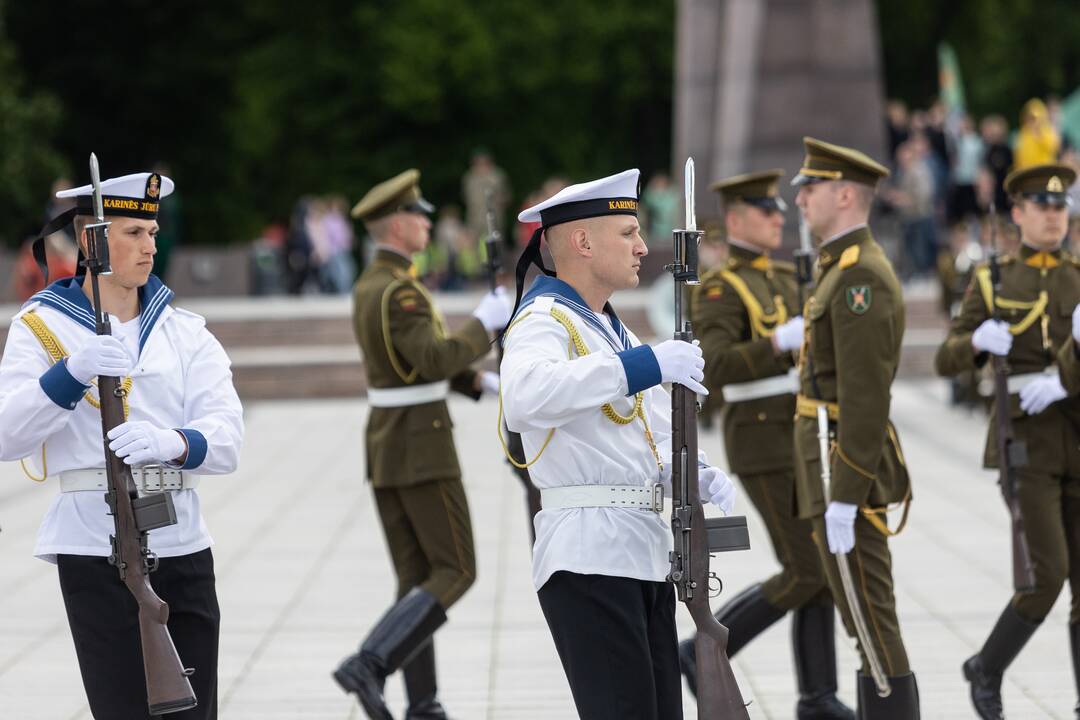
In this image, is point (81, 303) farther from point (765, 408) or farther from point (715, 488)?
point (765, 408)

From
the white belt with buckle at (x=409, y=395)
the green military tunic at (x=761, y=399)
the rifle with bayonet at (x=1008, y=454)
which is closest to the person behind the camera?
the rifle with bayonet at (x=1008, y=454)

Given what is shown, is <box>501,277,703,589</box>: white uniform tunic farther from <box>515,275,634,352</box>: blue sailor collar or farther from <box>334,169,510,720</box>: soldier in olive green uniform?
<box>334,169,510,720</box>: soldier in olive green uniform

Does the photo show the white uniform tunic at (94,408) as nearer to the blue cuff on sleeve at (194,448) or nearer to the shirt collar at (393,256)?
the blue cuff on sleeve at (194,448)

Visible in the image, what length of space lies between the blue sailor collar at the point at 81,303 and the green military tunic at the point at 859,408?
2123 millimetres

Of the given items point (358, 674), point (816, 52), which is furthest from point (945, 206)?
point (358, 674)

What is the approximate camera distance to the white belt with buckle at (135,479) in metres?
4.73

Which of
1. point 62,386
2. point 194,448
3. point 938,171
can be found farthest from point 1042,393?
point 938,171

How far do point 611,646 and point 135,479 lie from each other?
4.18 ft

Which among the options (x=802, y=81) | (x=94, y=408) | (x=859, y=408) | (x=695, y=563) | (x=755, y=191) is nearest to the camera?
(x=695, y=563)

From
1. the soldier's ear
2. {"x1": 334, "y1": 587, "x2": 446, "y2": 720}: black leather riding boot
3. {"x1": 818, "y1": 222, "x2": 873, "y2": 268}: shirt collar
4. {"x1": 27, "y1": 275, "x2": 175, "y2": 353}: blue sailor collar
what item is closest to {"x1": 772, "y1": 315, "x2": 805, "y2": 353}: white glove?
{"x1": 818, "y1": 222, "x2": 873, "y2": 268}: shirt collar

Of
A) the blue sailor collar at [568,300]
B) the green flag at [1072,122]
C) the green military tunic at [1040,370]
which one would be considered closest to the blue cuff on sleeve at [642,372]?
the blue sailor collar at [568,300]

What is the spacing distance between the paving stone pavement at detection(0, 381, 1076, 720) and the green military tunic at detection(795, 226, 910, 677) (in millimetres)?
1183

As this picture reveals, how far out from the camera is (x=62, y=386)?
4598 mm

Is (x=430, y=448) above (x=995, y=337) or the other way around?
the other way around
